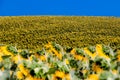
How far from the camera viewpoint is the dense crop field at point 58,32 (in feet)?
144

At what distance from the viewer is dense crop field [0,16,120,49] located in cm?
4375

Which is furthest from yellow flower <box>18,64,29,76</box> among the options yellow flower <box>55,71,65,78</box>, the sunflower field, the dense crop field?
the dense crop field

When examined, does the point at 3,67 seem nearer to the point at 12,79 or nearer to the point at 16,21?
→ the point at 12,79

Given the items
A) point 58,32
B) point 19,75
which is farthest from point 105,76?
point 58,32

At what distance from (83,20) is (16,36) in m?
14.1

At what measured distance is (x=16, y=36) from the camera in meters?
46.3

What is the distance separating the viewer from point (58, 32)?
48.7 m

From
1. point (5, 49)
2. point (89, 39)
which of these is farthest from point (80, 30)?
point (5, 49)

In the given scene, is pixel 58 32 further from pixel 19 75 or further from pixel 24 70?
pixel 19 75

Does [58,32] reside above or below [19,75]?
above

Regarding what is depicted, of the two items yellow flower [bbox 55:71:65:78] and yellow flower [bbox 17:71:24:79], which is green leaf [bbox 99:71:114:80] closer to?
yellow flower [bbox 55:71:65:78]

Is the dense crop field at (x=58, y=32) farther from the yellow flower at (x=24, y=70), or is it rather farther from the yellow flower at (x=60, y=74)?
the yellow flower at (x=60, y=74)

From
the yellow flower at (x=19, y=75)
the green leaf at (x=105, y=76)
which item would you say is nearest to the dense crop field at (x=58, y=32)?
the yellow flower at (x=19, y=75)

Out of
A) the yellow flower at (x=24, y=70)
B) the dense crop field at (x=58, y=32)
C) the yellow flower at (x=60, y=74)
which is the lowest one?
the yellow flower at (x=60, y=74)
